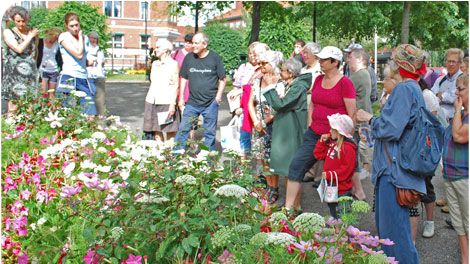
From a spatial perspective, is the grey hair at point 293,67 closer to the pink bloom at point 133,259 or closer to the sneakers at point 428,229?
the sneakers at point 428,229

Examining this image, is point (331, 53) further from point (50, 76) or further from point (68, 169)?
point (50, 76)

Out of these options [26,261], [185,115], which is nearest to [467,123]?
[26,261]

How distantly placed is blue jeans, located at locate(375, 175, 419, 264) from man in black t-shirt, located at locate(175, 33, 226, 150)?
402cm

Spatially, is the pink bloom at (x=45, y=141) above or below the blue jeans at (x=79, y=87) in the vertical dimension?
below

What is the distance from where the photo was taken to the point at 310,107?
577cm

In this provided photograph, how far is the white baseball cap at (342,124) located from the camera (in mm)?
5176

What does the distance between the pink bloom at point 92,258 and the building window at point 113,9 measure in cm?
6558

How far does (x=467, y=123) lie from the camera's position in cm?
443

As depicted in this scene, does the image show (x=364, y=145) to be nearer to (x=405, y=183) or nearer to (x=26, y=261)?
(x=405, y=183)

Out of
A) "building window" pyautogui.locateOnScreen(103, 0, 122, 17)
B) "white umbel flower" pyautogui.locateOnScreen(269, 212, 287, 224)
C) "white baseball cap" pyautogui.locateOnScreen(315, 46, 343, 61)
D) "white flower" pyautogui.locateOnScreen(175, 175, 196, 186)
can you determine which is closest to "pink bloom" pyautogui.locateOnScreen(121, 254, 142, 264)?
"white flower" pyautogui.locateOnScreen(175, 175, 196, 186)

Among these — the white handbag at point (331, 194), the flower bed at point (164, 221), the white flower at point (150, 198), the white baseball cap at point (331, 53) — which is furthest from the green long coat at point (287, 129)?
the white flower at point (150, 198)

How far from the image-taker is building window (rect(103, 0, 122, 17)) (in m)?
66.6

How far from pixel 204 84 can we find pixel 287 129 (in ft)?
6.51

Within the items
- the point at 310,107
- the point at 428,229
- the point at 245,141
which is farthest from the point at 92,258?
the point at 245,141
